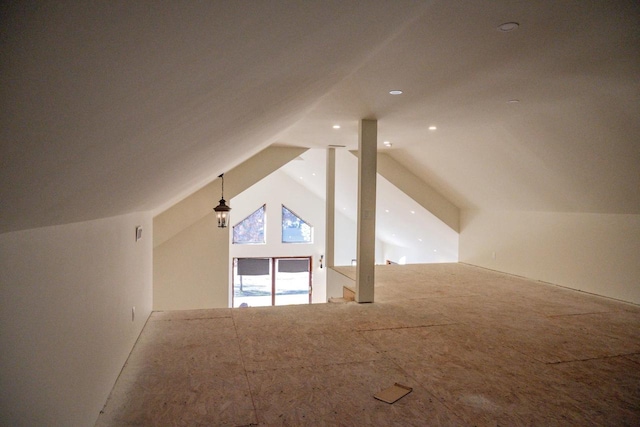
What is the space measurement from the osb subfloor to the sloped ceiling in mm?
1508

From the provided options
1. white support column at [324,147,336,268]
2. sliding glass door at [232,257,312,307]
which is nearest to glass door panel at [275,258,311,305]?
sliding glass door at [232,257,312,307]

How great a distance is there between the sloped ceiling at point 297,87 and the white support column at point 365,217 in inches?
18.4

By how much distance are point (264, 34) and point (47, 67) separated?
0.72 metres

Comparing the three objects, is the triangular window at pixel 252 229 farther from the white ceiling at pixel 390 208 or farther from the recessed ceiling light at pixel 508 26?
the recessed ceiling light at pixel 508 26

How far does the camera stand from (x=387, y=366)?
3691 millimetres

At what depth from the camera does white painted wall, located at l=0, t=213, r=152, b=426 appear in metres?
1.53

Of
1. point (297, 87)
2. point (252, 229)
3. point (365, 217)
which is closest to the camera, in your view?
point (297, 87)

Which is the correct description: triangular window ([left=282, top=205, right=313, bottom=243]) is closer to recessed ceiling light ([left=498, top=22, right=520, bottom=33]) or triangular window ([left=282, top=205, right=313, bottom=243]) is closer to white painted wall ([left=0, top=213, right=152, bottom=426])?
white painted wall ([left=0, top=213, right=152, bottom=426])

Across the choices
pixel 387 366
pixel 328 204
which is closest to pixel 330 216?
pixel 328 204

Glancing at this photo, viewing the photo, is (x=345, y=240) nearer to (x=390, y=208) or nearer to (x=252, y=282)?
(x=252, y=282)

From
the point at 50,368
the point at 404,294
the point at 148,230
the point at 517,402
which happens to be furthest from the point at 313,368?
the point at 404,294

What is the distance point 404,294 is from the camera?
6.50m

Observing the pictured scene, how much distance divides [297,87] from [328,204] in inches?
235

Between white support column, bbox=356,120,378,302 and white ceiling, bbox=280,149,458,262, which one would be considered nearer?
white support column, bbox=356,120,378,302
